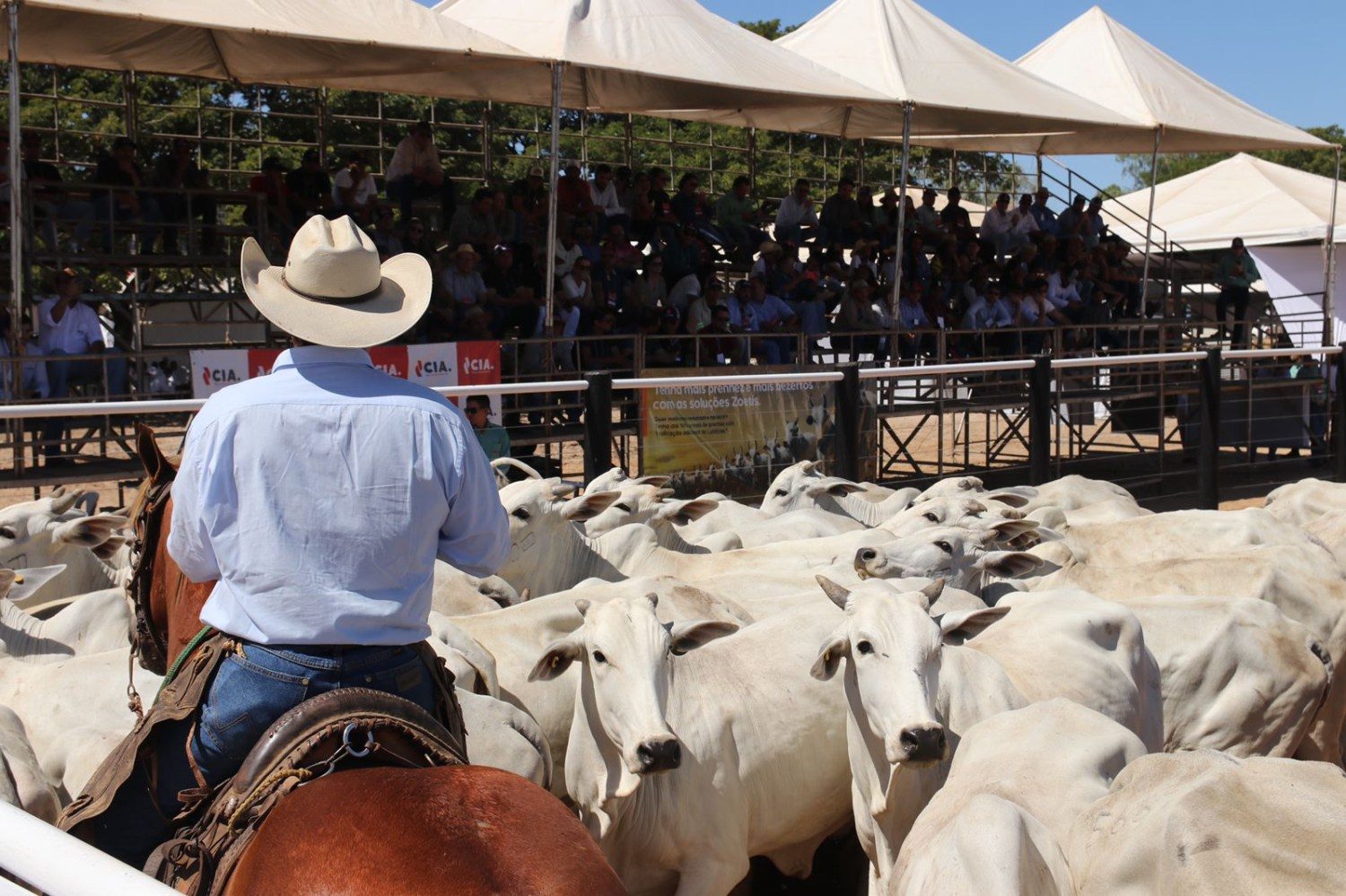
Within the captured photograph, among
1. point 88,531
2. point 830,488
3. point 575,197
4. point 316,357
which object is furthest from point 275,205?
point 316,357

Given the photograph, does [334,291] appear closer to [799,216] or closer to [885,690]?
[885,690]

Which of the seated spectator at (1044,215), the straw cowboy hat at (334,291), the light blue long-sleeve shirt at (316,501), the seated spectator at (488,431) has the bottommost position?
the seated spectator at (488,431)

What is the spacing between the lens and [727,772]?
5172 millimetres

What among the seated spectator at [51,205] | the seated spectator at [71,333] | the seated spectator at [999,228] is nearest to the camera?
the seated spectator at [71,333]

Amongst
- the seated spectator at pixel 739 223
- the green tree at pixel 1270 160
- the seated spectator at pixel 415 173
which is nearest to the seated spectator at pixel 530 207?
the seated spectator at pixel 415 173

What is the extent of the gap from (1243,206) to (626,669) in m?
25.1

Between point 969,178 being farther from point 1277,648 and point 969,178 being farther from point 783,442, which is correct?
point 1277,648

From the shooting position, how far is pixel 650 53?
14016 mm

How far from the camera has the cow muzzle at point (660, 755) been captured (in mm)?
4258

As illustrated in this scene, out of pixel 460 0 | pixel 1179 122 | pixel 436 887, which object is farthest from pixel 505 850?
pixel 1179 122

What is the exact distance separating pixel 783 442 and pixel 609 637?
5771mm

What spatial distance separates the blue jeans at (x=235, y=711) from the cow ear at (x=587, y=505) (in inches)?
167

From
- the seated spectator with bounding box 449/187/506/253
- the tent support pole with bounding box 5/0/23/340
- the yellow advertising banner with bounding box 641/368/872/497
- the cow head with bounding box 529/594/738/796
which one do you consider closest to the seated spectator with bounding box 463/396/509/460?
the yellow advertising banner with bounding box 641/368/872/497

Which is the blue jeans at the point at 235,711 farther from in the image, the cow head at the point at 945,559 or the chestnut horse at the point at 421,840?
the cow head at the point at 945,559
